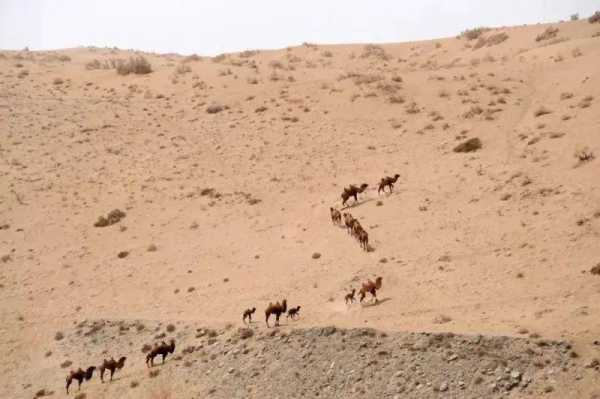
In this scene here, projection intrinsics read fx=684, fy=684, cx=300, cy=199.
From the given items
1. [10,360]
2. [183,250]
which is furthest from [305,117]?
[10,360]

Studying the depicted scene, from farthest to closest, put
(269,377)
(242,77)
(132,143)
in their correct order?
(242,77)
(132,143)
(269,377)

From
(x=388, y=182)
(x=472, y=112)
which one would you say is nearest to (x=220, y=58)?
(x=472, y=112)

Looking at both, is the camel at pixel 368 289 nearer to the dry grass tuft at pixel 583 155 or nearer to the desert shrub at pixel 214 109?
the dry grass tuft at pixel 583 155

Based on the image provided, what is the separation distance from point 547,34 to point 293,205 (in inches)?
1506

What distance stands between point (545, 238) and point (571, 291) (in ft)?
13.0

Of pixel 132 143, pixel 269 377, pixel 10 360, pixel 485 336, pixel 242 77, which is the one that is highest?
pixel 242 77

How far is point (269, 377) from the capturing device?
17375mm

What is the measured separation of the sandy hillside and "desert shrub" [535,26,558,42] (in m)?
7.13

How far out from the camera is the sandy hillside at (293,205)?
19.5 m

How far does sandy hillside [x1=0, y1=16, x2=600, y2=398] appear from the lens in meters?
19.5

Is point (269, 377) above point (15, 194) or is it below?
below

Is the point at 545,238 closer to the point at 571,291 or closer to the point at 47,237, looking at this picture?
the point at 571,291

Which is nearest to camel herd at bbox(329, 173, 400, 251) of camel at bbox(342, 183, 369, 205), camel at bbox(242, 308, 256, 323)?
camel at bbox(342, 183, 369, 205)

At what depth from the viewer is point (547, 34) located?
58344 mm
